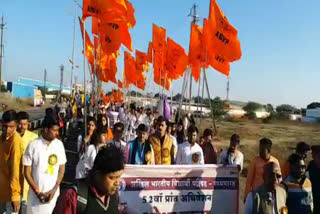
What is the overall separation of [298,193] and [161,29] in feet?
36.6

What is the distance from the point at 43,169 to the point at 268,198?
242 cm

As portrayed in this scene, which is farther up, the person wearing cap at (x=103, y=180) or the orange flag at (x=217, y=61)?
the orange flag at (x=217, y=61)

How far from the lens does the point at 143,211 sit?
4.84 meters

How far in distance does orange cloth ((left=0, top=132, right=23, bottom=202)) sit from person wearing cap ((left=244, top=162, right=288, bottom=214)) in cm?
270

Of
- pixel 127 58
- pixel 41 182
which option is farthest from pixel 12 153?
pixel 127 58

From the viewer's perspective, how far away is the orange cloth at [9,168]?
4.44m

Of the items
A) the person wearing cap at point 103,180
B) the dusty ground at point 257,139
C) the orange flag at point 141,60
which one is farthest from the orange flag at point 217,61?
the orange flag at point 141,60

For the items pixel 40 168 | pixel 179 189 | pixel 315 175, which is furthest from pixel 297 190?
pixel 40 168

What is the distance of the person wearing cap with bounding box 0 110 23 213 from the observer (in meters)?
4.43

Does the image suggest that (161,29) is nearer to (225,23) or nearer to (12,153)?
(225,23)

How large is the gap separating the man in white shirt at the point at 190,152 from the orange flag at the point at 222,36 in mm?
3246

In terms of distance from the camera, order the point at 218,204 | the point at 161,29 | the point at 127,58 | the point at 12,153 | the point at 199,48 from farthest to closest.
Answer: the point at 127,58 < the point at 161,29 < the point at 199,48 < the point at 218,204 < the point at 12,153

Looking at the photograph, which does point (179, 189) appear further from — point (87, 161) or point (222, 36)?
point (222, 36)

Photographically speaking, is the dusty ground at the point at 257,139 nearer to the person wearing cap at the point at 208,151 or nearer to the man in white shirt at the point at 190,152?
the person wearing cap at the point at 208,151
